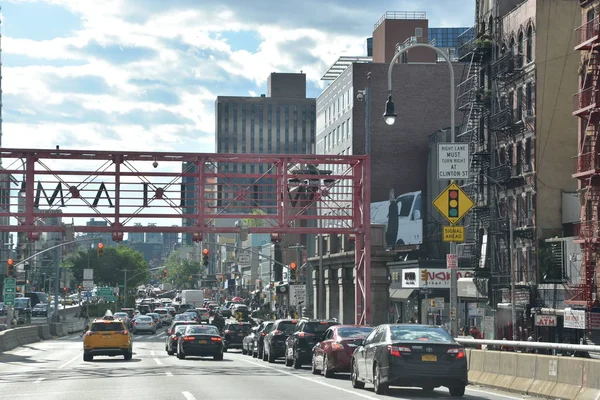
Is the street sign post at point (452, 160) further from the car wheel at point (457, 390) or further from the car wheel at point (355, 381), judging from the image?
the car wheel at point (457, 390)

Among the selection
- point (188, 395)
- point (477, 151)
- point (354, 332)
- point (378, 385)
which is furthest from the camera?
point (477, 151)

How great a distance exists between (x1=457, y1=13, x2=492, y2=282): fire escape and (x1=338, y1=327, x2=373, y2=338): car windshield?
32.9 metres

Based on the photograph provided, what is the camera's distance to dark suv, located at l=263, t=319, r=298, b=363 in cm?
4025

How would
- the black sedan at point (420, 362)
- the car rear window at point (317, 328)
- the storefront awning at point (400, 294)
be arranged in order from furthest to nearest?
the storefront awning at point (400, 294)
the car rear window at point (317, 328)
the black sedan at point (420, 362)

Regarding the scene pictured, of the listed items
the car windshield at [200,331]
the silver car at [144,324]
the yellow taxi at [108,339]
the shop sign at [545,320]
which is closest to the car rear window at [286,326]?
the car windshield at [200,331]

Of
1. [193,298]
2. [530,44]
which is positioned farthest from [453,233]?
[193,298]

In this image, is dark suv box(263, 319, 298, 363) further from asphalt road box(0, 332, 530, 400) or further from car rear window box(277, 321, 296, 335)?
asphalt road box(0, 332, 530, 400)

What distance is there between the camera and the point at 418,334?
896 inches

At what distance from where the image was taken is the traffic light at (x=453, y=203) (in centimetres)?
2950

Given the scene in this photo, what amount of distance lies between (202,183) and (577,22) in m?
23.6

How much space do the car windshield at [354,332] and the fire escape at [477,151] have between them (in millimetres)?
32928

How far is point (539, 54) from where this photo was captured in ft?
189

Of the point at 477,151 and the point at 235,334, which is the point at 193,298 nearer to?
the point at 477,151

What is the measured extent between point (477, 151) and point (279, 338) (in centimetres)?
2692
